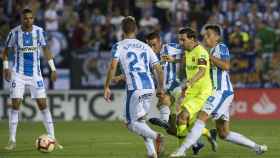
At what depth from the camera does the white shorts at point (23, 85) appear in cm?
1598

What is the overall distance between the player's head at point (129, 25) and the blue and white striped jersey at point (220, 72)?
1.35m

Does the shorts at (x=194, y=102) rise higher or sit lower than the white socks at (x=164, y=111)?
higher

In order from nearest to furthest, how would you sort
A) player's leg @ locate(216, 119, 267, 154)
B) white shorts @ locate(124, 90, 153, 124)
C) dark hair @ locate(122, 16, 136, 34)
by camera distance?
dark hair @ locate(122, 16, 136, 34), white shorts @ locate(124, 90, 153, 124), player's leg @ locate(216, 119, 267, 154)

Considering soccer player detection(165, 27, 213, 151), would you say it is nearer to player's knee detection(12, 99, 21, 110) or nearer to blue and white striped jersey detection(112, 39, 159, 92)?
blue and white striped jersey detection(112, 39, 159, 92)

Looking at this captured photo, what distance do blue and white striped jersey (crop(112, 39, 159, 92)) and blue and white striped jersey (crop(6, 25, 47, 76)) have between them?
9.95 feet

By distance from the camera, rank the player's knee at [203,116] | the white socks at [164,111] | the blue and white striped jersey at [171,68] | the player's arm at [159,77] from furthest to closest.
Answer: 1. the white socks at [164,111]
2. the blue and white striped jersey at [171,68]
3. the player's knee at [203,116]
4. the player's arm at [159,77]

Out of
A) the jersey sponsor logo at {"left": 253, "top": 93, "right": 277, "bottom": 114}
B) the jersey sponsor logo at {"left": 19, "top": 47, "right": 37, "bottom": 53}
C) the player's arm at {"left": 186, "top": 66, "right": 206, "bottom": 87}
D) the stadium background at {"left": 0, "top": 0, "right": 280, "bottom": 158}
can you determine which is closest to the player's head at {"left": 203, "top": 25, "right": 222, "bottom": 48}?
the player's arm at {"left": 186, "top": 66, "right": 206, "bottom": 87}

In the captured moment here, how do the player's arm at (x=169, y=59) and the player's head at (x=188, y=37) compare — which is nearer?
the player's head at (x=188, y=37)

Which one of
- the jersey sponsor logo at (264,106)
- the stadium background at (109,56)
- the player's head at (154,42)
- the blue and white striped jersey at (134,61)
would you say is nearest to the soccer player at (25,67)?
the player's head at (154,42)

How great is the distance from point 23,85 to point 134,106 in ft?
11.4

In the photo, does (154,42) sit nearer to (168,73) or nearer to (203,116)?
(168,73)

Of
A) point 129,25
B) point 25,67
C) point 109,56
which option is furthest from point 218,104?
point 109,56

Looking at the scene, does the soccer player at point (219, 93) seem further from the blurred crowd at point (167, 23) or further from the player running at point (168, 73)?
the blurred crowd at point (167, 23)

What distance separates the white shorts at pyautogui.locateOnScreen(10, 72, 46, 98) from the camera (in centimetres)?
1598
